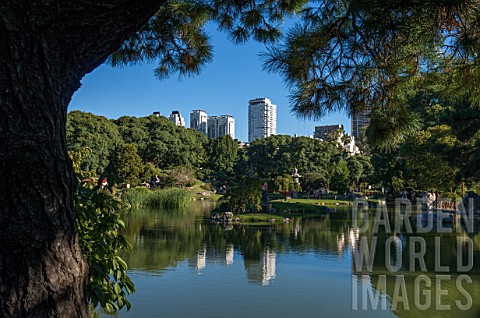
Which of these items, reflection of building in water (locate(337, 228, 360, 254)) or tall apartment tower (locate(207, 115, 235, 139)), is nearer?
reflection of building in water (locate(337, 228, 360, 254))

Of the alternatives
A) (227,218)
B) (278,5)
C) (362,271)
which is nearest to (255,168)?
(227,218)

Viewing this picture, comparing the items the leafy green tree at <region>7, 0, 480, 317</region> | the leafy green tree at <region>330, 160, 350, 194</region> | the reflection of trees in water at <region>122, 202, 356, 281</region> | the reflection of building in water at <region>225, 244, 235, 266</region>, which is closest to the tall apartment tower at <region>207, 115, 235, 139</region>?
the leafy green tree at <region>330, 160, 350, 194</region>

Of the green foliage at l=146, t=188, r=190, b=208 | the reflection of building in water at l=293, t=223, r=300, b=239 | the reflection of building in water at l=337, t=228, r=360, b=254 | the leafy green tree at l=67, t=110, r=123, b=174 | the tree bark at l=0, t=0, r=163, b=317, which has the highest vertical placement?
the leafy green tree at l=67, t=110, r=123, b=174

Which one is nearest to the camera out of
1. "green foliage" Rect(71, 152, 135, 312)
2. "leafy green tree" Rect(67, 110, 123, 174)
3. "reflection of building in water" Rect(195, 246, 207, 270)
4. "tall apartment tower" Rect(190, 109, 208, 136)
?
"green foliage" Rect(71, 152, 135, 312)

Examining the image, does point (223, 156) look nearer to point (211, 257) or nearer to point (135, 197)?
point (135, 197)

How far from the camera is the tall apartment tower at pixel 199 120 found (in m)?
84.6

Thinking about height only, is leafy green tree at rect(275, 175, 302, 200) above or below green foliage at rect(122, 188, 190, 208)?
above

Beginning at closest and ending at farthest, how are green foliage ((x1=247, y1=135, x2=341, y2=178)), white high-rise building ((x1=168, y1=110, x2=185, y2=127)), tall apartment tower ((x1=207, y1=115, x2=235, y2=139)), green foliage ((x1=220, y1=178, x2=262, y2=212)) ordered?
green foliage ((x1=220, y1=178, x2=262, y2=212)) < green foliage ((x1=247, y1=135, x2=341, y2=178)) < white high-rise building ((x1=168, y1=110, x2=185, y2=127)) < tall apartment tower ((x1=207, y1=115, x2=235, y2=139))

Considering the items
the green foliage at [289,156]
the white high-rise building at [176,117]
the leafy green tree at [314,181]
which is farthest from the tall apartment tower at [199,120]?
the leafy green tree at [314,181]

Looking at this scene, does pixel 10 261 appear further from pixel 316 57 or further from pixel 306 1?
pixel 306 1

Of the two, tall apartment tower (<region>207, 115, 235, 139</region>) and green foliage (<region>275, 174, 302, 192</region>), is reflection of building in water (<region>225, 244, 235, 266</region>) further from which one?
tall apartment tower (<region>207, 115, 235, 139</region>)

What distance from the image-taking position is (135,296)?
5863mm

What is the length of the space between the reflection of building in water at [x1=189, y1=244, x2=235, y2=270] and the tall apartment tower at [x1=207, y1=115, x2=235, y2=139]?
70611mm

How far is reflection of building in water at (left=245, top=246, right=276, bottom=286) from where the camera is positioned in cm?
697
